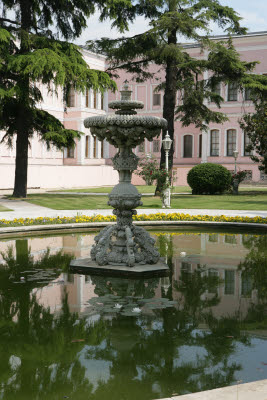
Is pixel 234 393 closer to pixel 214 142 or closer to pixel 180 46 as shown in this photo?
pixel 180 46

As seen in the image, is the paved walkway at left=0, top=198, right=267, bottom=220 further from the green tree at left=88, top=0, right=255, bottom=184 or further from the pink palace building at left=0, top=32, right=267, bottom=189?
the pink palace building at left=0, top=32, right=267, bottom=189

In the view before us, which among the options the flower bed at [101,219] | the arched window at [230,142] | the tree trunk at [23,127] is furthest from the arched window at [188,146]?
the flower bed at [101,219]

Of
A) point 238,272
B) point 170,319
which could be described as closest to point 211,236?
point 238,272

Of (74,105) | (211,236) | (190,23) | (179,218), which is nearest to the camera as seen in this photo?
(211,236)

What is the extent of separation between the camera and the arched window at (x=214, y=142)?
42.2 metres

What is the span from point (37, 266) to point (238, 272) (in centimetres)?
303

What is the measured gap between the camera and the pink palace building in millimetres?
37363

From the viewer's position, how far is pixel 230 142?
41.8 m

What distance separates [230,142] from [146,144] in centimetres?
759

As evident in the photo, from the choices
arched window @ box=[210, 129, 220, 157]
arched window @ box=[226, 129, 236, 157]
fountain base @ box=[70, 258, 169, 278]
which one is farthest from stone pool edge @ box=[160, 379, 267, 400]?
arched window @ box=[210, 129, 220, 157]

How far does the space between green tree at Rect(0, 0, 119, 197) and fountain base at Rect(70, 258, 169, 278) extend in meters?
12.6

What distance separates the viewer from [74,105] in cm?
4159

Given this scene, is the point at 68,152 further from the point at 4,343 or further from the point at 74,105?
the point at 4,343

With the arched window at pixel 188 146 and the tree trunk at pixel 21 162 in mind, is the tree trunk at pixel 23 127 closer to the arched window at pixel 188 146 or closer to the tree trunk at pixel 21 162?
the tree trunk at pixel 21 162
